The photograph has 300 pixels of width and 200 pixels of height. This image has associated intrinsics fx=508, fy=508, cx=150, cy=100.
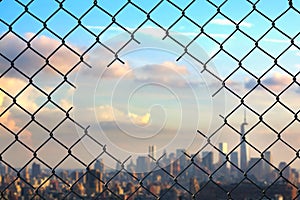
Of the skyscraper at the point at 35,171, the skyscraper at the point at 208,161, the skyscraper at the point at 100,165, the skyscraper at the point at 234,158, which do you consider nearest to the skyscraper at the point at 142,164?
the skyscraper at the point at 100,165

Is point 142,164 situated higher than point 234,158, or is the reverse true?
point 234,158

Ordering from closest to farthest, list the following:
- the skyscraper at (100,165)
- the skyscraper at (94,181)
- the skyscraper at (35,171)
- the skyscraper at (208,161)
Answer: the skyscraper at (94,181), the skyscraper at (100,165), the skyscraper at (208,161), the skyscraper at (35,171)

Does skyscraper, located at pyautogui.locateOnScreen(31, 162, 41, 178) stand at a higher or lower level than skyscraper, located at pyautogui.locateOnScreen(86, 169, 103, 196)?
higher

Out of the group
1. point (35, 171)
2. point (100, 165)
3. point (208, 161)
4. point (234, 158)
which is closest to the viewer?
point (100, 165)

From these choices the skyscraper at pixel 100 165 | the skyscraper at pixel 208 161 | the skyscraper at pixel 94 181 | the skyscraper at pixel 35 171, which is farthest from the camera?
the skyscraper at pixel 35 171

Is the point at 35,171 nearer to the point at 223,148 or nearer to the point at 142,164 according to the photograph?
the point at 142,164

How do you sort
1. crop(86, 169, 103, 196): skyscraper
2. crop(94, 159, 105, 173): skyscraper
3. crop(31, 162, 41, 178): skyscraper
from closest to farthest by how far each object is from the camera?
crop(86, 169, 103, 196): skyscraper < crop(94, 159, 105, 173): skyscraper < crop(31, 162, 41, 178): skyscraper

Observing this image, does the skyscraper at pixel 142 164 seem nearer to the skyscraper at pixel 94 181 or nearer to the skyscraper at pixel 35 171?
the skyscraper at pixel 94 181

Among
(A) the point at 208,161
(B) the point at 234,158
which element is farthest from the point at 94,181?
(B) the point at 234,158

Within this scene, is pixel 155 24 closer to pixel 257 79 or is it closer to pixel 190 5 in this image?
pixel 190 5

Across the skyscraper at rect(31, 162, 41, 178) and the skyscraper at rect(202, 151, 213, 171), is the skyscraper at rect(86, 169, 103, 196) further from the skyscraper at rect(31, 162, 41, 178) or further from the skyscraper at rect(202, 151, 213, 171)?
the skyscraper at rect(202, 151, 213, 171)

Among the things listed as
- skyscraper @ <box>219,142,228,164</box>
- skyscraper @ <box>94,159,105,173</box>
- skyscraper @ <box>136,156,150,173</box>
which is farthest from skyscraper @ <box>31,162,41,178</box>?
skyscraper @ <box>219,142,228,164</box>

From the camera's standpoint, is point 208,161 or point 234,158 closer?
point 208,161
